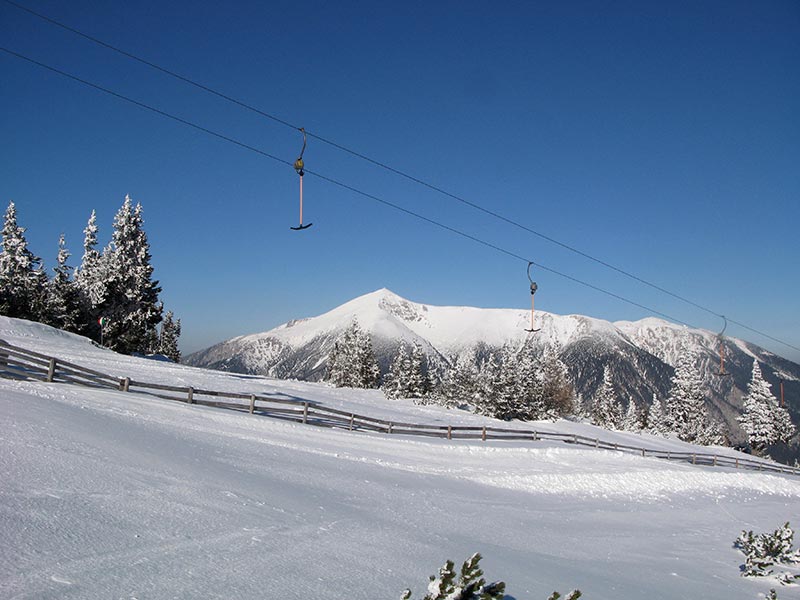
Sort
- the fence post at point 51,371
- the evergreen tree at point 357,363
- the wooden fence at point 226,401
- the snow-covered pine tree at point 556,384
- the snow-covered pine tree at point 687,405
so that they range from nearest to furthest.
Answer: the wooden fence at point 226,401
the fence post at point 51,371
the evergreen tree at point 357,363
the snow-covered pine tree at point 687,405
the snow-covered pine tree at point 556,384

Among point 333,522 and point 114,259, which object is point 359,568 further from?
point 114,259

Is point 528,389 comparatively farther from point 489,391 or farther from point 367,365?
point 367,365

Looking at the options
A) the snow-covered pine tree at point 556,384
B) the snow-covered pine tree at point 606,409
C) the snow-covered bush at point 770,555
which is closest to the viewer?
the snow-covered bush at point 770,555

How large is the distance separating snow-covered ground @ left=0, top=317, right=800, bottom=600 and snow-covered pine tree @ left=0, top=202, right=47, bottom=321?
44486 mm

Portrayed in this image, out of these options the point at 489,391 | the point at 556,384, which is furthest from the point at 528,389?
the point at 556,384

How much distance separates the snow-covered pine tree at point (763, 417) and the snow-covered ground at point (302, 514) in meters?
48.4

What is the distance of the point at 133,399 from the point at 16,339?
85.2 ft

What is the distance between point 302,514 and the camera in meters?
10.7

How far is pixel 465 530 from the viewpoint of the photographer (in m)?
12.8

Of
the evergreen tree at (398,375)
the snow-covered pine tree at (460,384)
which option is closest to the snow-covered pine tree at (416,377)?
the evergreen tree at (398,375)

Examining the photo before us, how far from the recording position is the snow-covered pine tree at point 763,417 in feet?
221

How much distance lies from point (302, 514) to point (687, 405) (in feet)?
239

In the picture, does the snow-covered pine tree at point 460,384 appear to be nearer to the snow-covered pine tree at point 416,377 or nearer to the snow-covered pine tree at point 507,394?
the snow-covered pine tree at point 416,377

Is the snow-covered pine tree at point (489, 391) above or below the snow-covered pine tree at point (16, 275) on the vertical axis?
below
